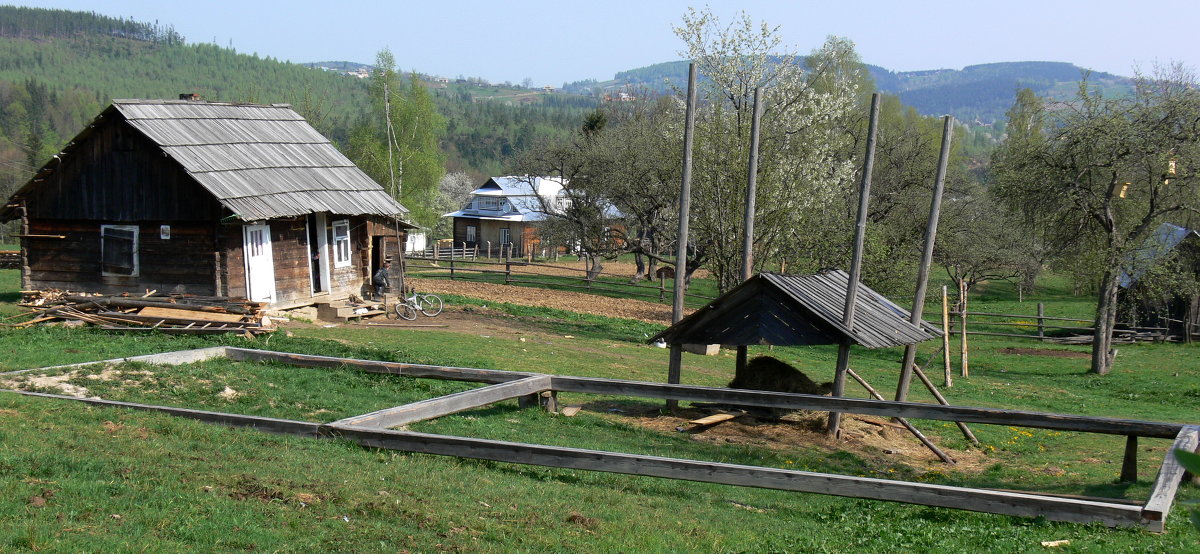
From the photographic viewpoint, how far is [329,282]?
89.7 feet

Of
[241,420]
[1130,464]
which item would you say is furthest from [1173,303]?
[241,420]

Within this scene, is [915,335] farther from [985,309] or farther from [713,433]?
[985,309]

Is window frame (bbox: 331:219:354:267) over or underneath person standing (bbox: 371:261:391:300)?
over

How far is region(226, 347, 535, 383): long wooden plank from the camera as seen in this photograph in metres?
14.6

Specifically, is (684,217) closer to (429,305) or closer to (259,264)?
(259,264)

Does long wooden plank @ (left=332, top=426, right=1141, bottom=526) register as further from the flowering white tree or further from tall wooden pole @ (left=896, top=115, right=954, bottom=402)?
the flowering white tree

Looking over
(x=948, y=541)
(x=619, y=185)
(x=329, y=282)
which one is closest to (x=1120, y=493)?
(x=948, y=541)

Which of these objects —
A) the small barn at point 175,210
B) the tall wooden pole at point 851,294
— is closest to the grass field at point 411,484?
the tall wooden pole at point 851,294

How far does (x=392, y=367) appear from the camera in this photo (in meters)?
15.4

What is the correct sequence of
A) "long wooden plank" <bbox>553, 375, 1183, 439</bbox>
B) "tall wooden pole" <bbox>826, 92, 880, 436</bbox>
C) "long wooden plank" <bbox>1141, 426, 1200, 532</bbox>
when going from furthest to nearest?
1. "tall wooden pole" <bbox>826, 92, 880, 436</bbox>
2. "long wooden plank" <bbox>553, 375, 1183, 439</bbox>
3. "long wooden plank" <bbox>1141, 426, 1200, 532</bbox>

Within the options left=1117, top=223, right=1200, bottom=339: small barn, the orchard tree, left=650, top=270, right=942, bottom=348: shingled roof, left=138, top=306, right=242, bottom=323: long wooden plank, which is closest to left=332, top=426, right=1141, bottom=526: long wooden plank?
left=650, top=270, right=942, bottom=348: shingled roof

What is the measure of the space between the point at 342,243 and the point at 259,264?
4.08m

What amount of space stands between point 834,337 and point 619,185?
33.9 m

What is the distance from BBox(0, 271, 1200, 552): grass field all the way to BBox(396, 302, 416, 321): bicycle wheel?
10.5m
